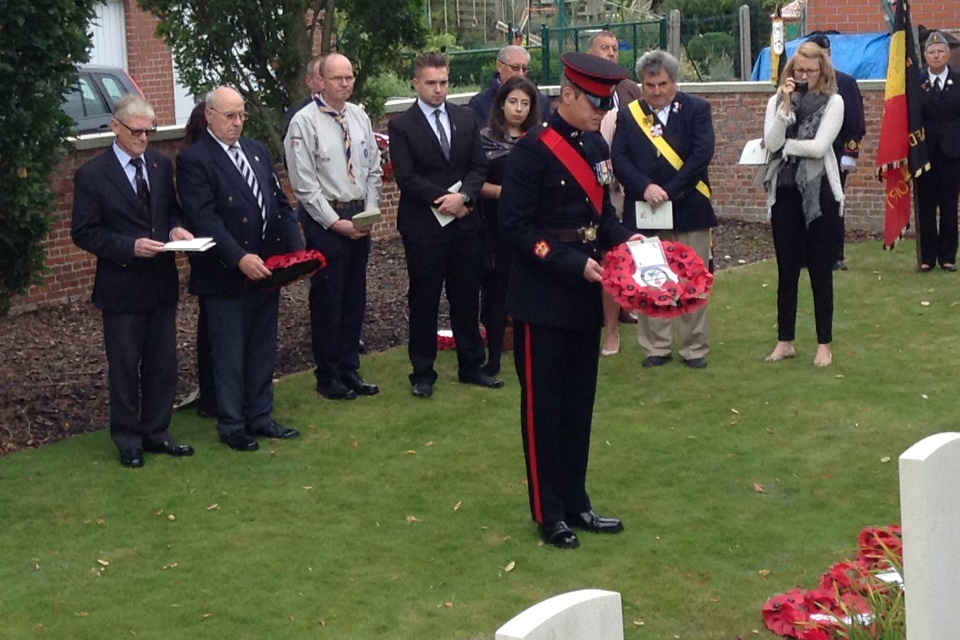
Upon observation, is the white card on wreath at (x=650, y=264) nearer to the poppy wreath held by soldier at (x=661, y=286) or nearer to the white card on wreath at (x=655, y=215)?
the poppy wreath held by soldier at (x=661, y=286)

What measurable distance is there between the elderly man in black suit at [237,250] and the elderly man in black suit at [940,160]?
6525mm

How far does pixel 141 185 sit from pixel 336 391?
2069mm

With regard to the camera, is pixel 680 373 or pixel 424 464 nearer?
pixel 424 464

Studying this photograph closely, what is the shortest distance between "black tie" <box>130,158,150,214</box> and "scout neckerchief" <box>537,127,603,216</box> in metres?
2.52

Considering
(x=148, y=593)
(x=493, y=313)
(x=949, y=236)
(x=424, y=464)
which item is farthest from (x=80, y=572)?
(x=949, y=236)

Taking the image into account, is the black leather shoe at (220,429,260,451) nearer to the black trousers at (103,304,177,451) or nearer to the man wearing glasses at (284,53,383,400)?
the black trousers at (103,304,177,451)

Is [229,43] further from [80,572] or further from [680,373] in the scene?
[80,572]

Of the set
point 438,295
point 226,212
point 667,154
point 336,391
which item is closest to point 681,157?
point 667,154

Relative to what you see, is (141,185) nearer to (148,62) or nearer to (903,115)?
(903,115)

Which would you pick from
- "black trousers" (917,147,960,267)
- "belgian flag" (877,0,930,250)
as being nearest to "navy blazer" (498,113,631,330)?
"belgian flag" (877,0,930,250)

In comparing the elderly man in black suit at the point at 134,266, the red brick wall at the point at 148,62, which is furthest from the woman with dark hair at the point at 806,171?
the red brick wall at the point at 148,62

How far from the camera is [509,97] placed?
9414 mm

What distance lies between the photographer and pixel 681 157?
31.7 feet

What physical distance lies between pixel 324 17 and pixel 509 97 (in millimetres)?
2581
